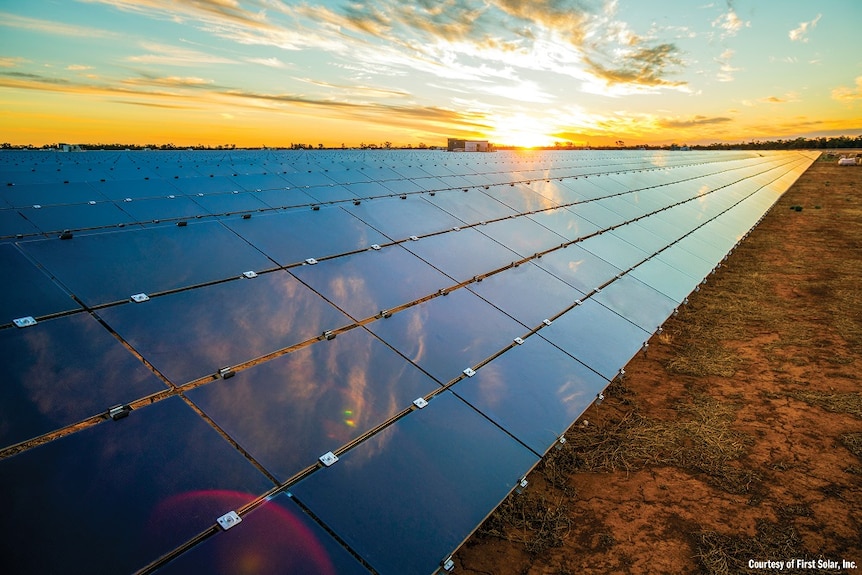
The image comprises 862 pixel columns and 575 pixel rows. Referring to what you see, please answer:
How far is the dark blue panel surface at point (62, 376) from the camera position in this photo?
420 cm

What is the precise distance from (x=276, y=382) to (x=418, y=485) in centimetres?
232

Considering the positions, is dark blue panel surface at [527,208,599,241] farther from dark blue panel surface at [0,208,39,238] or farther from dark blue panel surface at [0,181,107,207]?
dark blue panel surface at [0,181,107,207]

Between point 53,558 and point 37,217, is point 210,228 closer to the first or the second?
point 37,217

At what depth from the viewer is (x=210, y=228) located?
8812 mm

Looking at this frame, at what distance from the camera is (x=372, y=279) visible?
8.68 m

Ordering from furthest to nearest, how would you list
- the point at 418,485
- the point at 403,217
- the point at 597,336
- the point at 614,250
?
the point at 614,250 < the point at 403,217 < the point at 597,336 < the point at 418,485

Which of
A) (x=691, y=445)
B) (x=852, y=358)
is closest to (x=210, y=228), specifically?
(x=691, y=445)

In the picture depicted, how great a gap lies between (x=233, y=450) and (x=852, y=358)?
1799 centimetres

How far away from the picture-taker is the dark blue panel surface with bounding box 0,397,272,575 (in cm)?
343

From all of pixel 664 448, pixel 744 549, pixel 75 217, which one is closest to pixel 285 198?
pixel 75 217

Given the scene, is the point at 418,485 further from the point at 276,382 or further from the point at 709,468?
the point at 709,468

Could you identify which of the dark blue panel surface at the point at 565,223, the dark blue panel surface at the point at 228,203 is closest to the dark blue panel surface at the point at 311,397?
the dark blue panel surface at the point at 228,203

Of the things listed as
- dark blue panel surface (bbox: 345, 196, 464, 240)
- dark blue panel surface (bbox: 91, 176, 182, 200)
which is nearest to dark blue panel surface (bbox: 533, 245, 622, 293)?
dark blue panel surface (bbox: 345, 196, 464, 240)

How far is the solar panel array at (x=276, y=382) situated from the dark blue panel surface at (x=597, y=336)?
0.23 ft
